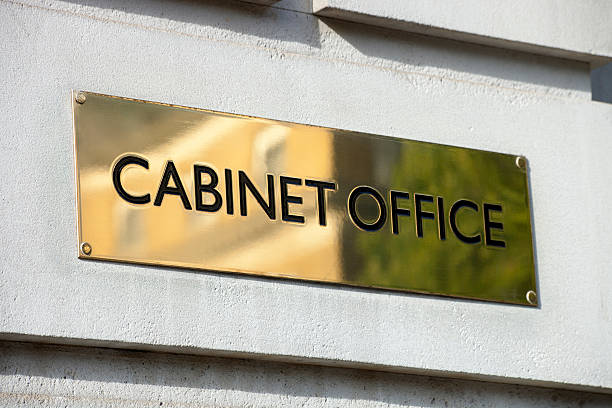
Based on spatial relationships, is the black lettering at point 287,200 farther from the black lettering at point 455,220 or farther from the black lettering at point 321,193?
the black lettering at point 455,220

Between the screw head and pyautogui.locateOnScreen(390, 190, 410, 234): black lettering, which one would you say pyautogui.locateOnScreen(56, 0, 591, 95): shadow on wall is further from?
pyautogui.locateOnScreen(390, 190, 410, 234): black lettering

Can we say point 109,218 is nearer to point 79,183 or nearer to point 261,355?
point 79,183

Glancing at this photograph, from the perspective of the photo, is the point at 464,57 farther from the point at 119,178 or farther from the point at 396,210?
the point at 119,178

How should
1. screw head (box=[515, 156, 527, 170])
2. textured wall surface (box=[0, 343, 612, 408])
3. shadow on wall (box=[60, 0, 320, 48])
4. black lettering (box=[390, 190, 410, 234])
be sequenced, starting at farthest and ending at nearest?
1. screw head (box=[515, 156, 527, 170])
2. black lettering (box=[390, 190, 410, 234])
3. shadow on wall (box=[60, 0, 320, 48])
4. textured wall surface (box=[0, 343, 612, 408])

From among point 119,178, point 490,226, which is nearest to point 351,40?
point 490,226

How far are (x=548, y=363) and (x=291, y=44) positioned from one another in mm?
1575

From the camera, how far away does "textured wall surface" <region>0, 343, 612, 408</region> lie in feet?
12.8

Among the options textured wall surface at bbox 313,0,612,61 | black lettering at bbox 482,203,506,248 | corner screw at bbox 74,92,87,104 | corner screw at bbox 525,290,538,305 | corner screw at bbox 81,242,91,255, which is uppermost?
textured wall surface at bbox 313,0,612,61

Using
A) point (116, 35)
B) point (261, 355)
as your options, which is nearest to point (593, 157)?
point (261, 355)

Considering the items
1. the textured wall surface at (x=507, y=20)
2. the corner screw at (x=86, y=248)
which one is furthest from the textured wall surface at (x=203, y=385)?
the textured wall surface at (x=507, y=20)

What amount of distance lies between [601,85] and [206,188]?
7.54ft

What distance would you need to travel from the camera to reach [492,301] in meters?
4.66

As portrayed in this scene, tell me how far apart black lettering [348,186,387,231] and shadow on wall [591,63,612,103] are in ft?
5.25

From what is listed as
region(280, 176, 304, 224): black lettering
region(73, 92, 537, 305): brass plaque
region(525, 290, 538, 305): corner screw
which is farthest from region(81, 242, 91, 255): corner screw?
region(525, 290, 538, 305): corner screw
